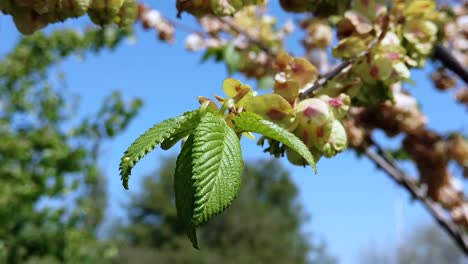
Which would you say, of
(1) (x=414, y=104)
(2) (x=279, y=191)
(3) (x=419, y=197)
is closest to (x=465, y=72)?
(1) (x=414, y=104)

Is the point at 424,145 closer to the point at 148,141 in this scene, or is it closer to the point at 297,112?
the point at 297,112

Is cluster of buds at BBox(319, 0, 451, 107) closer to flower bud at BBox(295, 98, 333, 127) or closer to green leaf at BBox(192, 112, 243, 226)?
flower bud at BBox(295, 98, 333, 127)

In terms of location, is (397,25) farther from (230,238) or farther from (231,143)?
(230,238)

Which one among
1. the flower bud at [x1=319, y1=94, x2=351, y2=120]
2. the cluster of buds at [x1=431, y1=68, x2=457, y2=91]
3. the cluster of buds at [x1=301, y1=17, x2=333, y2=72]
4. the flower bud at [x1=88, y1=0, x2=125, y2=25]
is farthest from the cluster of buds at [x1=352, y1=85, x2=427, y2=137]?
the flower bud at [x1=88, y1=0, x2=125, y2=25]

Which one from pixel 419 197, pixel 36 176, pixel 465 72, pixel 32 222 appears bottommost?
pixel 419 197

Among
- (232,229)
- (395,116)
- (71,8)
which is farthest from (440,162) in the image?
(232,229)
